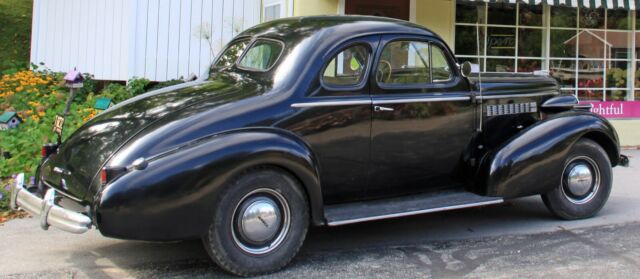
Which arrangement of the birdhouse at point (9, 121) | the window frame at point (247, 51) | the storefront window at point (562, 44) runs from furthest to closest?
the storefront window at point (562, 44) → the birdhouse at point (9, 121) → the window frame at point (247, 51)

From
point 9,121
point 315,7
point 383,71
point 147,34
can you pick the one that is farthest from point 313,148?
point 147,34

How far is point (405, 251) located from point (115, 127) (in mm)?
2425

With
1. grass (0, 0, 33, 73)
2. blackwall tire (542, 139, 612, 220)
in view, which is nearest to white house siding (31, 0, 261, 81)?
grass (0, 0, 33, 73)

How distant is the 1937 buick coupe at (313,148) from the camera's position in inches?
166

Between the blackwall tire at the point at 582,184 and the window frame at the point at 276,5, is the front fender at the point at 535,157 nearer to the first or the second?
the blackwall tire at the point at 582,184

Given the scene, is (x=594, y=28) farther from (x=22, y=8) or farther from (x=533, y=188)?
(x=22, y=8)

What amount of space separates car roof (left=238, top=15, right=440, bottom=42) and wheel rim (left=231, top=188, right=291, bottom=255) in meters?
1.38

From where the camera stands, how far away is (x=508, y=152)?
5.55m

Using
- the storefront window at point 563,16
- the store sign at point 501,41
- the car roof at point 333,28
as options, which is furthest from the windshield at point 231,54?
the storefront window at point 563,16

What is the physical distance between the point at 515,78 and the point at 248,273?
10.7 feet

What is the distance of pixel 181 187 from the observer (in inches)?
163

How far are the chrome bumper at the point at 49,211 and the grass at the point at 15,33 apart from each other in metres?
7.62

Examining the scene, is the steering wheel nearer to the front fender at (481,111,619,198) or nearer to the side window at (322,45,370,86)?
the side window at (322,45,370,86)

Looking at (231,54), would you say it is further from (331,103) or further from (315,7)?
(315,7)
